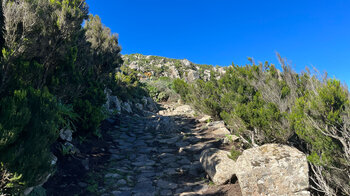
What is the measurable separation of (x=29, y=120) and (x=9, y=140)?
366 millimetres

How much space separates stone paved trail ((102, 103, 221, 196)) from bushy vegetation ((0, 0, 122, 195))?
155cm

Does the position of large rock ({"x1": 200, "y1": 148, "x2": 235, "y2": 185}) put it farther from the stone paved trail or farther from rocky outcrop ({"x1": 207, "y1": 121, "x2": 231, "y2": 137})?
rocky outcrop ({"x1": 207, "y1": 121, "x2": 231, "y2": 137})

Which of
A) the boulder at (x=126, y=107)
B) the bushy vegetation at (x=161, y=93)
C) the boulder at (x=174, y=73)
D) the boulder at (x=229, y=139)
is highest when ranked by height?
the boulder at (x=174, y=73)

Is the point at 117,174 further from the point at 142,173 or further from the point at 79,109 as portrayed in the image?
the point at 79,109

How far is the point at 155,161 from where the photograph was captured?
583 cm

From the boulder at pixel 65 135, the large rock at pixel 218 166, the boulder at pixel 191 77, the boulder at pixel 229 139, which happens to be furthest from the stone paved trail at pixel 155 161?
the boulder at pixel 191 77

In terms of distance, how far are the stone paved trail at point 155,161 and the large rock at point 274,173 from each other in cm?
105

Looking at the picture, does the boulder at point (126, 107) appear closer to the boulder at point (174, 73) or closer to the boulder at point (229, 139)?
the boulder at point (229, 139)

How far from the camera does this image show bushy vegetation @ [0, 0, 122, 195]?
7.96 feet

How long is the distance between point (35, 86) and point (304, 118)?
5052 mm

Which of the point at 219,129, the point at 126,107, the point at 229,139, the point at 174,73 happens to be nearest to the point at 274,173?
the point at 229,139

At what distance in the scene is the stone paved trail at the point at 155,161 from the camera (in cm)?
431

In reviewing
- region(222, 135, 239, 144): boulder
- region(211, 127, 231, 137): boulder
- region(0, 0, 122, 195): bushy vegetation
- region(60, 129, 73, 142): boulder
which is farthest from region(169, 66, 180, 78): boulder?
region(60, 129, 73, 142): boulder

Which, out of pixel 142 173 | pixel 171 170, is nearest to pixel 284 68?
pixel 171 170
